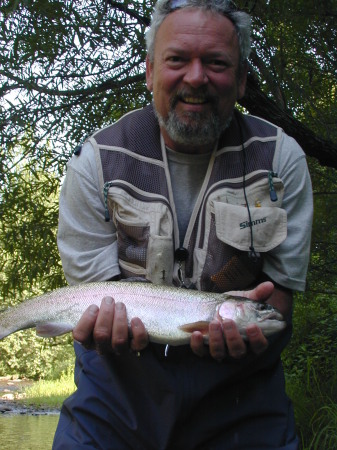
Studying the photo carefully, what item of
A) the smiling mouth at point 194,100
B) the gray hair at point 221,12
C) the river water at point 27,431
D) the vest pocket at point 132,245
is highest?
the gray hair at point 221,12

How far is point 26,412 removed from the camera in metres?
16.0

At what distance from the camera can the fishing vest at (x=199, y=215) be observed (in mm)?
2963

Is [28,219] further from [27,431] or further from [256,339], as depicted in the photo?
[27,431]

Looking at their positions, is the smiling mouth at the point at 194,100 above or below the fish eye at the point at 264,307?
above

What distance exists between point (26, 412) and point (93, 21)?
12.7 meters

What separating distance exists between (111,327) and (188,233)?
56 centimetres

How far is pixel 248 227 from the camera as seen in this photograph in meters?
2.98

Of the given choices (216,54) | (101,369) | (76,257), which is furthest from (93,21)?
(101,369)

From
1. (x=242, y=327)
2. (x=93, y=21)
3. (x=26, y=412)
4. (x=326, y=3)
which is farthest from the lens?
(x=26, y=412)

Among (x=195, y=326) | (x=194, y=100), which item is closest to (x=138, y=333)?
(x=195, y=326)

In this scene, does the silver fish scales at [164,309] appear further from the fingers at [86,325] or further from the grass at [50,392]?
the grass at [50,392]

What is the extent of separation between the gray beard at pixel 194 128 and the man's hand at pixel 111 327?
803 mm

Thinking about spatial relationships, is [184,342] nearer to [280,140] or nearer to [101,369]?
[101,369]

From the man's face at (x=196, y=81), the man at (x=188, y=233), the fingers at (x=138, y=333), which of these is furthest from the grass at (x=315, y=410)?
the man's face at (x=196, y=81)
